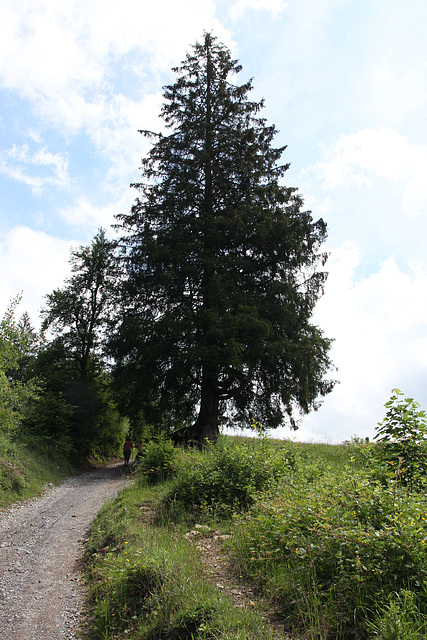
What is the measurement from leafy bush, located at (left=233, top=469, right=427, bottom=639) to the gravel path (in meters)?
2.42

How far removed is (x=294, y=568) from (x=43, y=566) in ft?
15.3

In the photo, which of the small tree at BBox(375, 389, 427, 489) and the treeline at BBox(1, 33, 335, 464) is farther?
the treeline at BBox(1, 33, 335, 464)

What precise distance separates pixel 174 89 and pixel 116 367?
14.9m

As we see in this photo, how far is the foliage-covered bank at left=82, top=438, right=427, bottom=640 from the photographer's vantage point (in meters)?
3.56

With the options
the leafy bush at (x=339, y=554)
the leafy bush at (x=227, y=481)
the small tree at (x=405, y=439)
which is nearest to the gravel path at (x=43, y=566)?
the leafy bush at (x=227, y=481)

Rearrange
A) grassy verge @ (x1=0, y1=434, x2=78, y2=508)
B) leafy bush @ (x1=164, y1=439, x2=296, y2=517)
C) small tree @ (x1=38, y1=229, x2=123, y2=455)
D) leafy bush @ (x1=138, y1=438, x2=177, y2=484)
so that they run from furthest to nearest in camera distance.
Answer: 1. small tree @ (x1=38, y1=229, x2=123, y2=455)
2. grassy verge @ (x1=0, y1=434, x2=78, y2=508)
3. leafy bush @ (x1=138, y1=438, x2=177, y2=484)
4. leafy bush @ (x1=164, y1=439, x2=296, y2=517)

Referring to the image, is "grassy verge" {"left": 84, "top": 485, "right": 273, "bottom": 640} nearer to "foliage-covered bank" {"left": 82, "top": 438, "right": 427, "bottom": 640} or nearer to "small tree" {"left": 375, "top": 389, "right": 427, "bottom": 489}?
"foliage-covered bank" {"left": 82, "top": 438, "right": 427, "bottom": 640}

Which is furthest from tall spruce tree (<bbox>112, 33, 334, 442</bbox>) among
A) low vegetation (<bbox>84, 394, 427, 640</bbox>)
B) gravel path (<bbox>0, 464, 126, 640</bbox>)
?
low vegetation (<bbox>84, 394, 427, 640</bbox>)

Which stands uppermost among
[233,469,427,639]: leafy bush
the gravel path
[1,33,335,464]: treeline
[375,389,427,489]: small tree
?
[1,33,335,464]: treeline

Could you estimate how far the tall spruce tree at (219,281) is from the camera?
627 inches

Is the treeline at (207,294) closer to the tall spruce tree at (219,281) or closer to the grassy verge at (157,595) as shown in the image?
the tall spruce tree at (219,281)

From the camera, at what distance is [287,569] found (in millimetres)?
4516

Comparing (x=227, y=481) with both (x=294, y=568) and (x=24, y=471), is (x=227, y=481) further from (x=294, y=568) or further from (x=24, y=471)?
(x=24, y=471)

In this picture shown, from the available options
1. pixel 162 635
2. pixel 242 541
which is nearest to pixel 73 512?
pixel 242 541
